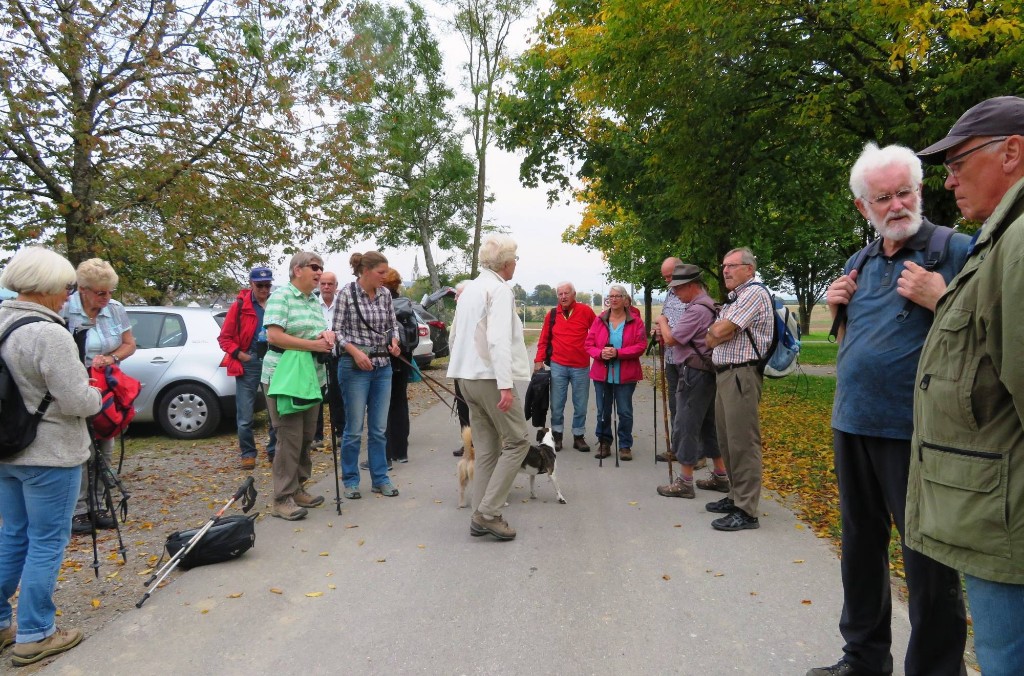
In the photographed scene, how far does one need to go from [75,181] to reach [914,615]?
11450mm

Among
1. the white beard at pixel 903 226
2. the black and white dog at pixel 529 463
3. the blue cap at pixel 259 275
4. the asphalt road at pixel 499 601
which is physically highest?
the blue cap at pixel 259 275

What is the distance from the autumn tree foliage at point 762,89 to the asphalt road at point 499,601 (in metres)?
5.23

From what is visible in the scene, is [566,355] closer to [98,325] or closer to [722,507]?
[722,507]

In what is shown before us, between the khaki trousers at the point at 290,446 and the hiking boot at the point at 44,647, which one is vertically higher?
the khaki trousers at the point at 290,446

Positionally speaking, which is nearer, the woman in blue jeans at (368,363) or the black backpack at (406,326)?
the woman in blue jeans at (368,363)

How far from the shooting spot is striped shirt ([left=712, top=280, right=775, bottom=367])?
16.1 ft

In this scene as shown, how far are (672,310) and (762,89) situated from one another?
4.34 metres

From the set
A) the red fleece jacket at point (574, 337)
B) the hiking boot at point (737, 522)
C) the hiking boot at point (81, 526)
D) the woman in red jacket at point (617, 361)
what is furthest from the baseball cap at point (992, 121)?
the red fleece jacket at point (574, 337)

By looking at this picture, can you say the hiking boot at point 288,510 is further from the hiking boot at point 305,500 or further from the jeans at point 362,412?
the jeans at point 362,412

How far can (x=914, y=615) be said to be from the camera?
8.26ft

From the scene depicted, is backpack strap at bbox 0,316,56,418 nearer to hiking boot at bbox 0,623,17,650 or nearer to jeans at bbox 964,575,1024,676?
hiking boot at bbox 0,623,17,650

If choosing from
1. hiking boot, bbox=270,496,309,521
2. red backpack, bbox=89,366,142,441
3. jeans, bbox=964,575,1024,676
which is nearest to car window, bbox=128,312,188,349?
red backpack, bbox=89,366,142,441

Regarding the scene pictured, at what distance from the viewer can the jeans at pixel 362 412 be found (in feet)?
19.6

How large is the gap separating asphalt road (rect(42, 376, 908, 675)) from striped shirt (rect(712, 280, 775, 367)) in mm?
1358
